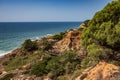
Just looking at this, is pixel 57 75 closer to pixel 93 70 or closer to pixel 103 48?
pixel 103 48

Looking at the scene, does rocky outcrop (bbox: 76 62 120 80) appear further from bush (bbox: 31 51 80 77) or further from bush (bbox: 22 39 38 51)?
bush (bbox: 22 39 38 51)

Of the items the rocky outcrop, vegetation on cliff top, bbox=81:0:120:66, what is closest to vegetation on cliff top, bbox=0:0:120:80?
vegetation on cliff top, bbox=81:0:120:66

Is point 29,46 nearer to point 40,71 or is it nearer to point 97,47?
point 40,71

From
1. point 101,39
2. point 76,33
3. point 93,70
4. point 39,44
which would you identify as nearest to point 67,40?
point 76,33

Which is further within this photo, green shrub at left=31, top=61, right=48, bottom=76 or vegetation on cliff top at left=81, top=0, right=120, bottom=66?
green shrub at left=31, top=61, right=48, bottom=76

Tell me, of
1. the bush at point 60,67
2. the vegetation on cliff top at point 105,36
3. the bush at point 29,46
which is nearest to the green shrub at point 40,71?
the bush at point 60,67

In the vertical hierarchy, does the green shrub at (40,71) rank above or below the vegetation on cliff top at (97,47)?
below

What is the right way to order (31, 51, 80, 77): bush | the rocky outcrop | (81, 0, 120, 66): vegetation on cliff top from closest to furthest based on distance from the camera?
the rocky outcrop → (81, 0, 120, 66): vegetation on cliff top → (31, 51, 80, 77): bush

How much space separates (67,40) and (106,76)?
20686mm

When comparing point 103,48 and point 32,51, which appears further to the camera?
point 32,51

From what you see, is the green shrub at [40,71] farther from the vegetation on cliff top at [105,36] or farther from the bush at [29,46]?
the bush at [29,46]

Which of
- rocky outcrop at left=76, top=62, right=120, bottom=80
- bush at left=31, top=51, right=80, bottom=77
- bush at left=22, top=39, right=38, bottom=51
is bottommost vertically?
bush at left=22, top=39, right=38, bottom=51

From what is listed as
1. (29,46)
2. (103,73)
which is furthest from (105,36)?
(29,46)

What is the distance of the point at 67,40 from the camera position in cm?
3341
